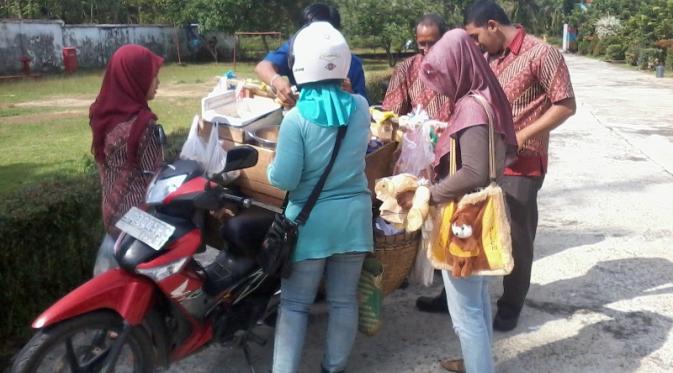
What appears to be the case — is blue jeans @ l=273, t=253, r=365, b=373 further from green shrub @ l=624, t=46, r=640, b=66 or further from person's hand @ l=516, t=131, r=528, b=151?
green shrub @ l=624, t=46, r=640, b=66

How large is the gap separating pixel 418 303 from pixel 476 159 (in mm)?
1700

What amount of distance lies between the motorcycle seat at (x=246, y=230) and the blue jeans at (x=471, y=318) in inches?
32.7

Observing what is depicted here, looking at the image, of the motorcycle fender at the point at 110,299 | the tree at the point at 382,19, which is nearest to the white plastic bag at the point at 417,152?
the motorcycle fender at the point at 110,299

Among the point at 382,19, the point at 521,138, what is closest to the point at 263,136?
the point at 521,138

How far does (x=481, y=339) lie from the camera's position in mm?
2893

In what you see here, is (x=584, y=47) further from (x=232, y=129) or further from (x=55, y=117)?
(x=232, y=129)

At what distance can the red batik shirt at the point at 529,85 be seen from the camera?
3.51 m

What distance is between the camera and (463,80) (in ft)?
8.96

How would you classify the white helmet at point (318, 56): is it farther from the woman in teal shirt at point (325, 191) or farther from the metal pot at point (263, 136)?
the metal pot at point (263, 136)

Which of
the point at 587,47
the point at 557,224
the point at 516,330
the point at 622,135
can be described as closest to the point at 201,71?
the point at 622,135

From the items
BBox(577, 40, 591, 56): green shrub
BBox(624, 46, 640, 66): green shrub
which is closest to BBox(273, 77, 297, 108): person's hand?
BBox(624, 46, 640, 66): green shrub

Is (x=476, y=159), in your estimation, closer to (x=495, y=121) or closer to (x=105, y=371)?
(x=495, y=121)

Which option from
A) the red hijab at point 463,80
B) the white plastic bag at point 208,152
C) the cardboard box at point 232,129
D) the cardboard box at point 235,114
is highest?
the red hijab at point 463,80

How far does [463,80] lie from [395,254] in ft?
3.26
